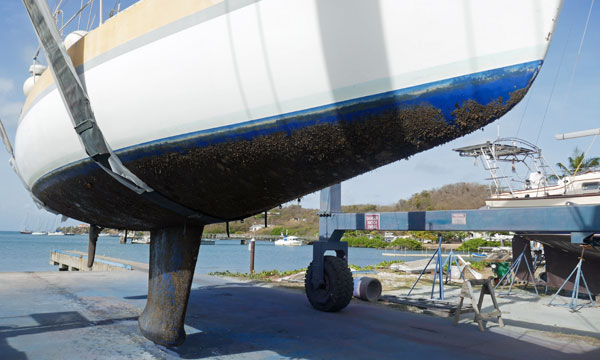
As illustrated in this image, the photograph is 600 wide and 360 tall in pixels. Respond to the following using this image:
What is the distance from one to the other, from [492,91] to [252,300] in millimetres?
8437

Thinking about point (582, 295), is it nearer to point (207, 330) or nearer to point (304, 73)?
point (207, 330)

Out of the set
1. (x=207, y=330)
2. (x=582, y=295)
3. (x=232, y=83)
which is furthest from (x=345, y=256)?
(x=582, y=295)

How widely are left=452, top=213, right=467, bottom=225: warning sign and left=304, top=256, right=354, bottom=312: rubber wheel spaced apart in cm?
243

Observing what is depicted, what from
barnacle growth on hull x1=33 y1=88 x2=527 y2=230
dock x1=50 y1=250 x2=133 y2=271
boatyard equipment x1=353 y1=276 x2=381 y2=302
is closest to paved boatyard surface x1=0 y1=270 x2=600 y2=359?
boatyard equipment x1=353 y1=276 x2=381 y2=302

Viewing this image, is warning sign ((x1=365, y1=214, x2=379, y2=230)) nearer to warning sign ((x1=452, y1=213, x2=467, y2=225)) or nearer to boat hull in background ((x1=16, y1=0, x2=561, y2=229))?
warning sign ((x1=452, y1=213, x2=467, y2=225))

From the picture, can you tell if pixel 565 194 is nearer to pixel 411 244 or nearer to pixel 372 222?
pixel 372 222

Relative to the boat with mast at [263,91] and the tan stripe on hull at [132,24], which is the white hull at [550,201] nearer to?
the boat with mast at [263,91]

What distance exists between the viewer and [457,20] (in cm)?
208

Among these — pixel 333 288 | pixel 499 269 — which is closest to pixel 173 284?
pixel 333 288

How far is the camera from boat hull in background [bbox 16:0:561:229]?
210cm

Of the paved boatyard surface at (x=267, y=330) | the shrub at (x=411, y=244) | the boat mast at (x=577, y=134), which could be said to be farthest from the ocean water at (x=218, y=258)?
the boat mast at (x=577, y=134)

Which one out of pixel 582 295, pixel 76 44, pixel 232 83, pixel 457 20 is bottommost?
pixel 582 295

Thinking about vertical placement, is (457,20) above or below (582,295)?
above

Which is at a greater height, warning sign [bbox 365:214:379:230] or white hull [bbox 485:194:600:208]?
white hull [bbox 485:194:600:208]
